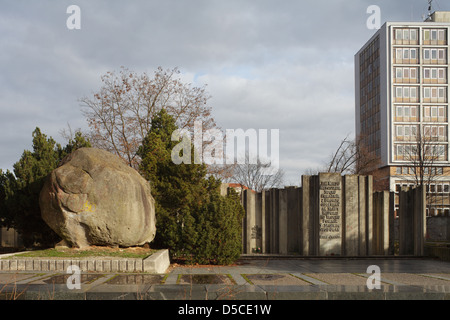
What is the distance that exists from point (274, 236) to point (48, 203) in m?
9.33

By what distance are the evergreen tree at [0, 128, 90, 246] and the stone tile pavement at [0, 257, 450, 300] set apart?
20.2ft

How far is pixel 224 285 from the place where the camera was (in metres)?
7.88

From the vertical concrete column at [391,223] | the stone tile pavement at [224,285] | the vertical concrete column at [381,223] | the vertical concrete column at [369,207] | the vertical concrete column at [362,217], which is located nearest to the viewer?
the stone tile pavement at [224,285]

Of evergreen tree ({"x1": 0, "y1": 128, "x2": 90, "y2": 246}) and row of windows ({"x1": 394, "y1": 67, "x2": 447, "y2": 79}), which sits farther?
row of windows ({"x1": 394, "y1": 67, "x2": 447, "y2": 79})

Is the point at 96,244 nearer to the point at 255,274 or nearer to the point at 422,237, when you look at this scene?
the point at 255,274

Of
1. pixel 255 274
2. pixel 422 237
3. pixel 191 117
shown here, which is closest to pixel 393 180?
pixel 191 117

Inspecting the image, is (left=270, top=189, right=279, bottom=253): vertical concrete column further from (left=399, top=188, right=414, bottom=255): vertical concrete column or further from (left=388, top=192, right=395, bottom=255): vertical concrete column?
(left=399, top=188, right=414, bottom=255): vertical concrete column

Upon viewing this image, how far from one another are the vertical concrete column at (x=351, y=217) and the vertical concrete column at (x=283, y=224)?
7.83 ft

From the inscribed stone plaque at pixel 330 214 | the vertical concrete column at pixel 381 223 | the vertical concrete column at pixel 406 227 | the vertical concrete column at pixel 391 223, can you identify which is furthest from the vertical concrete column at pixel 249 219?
the vertical concrete column at pixel 406 227

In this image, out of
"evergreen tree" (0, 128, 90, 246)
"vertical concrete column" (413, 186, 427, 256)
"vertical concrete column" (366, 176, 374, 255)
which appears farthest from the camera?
"vertical concrete column" (413, 186, 427, 256)

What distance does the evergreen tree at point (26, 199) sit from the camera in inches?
623

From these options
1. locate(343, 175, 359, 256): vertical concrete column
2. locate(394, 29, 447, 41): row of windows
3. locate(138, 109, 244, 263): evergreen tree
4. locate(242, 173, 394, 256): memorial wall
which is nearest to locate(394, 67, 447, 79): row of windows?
locate(394, 29, 447, 41): row of windows

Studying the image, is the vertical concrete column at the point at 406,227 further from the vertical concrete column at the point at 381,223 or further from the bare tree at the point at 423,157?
the bare tree at the point at 423,157

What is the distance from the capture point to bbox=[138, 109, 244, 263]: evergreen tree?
13461mm
